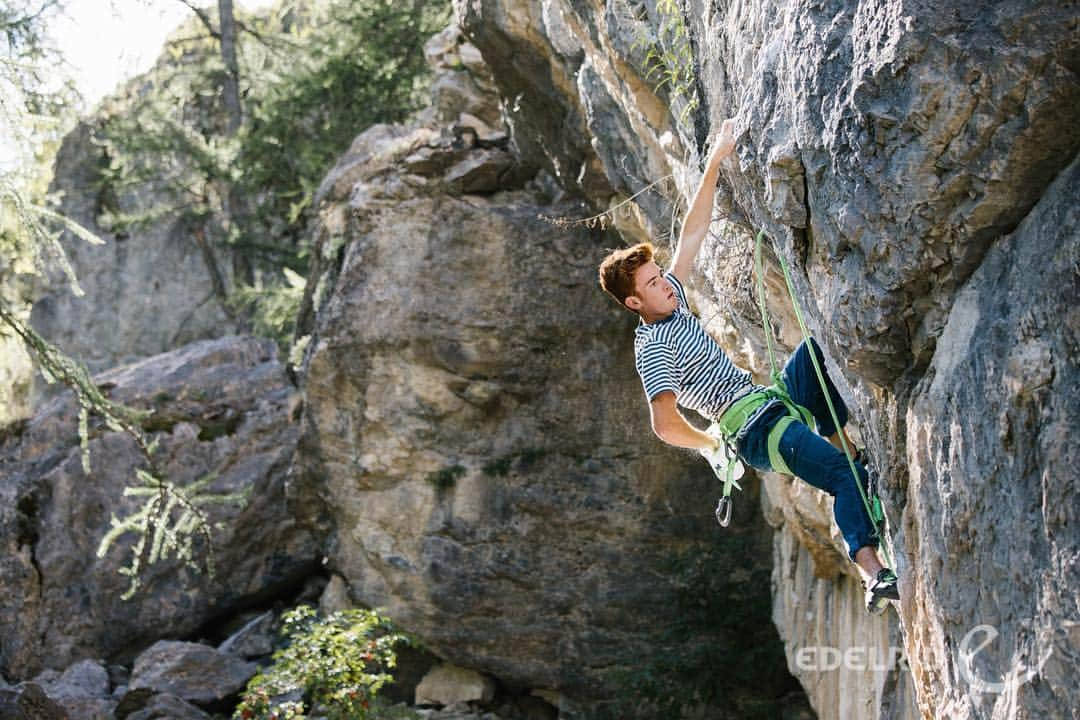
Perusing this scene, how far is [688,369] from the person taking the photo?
4.91 m

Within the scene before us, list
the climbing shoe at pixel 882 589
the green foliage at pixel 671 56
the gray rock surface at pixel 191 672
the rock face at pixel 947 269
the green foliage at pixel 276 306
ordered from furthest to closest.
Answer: the green foliage at pixel 276 306, the gray rock surface at pixel 191 672, the green foliage at pixel 671 56, the climbing shoe at pixel 882 589, the rock face at pixel 947 269

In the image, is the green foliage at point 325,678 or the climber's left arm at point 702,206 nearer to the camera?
the climber's left arm at point 702,206

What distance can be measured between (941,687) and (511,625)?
8.00 metres

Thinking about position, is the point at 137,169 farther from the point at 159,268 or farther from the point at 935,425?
the point at 935,425

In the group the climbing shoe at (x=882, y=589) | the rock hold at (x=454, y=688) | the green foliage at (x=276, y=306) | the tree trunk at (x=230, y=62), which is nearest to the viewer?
the climbing shoe at (x=882, y=589)

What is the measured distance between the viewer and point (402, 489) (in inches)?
462

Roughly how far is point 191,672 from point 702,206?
8.55 metres

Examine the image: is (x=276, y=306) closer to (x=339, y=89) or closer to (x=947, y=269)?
(x=339, y=89)

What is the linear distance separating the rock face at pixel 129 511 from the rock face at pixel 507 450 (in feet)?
5.44

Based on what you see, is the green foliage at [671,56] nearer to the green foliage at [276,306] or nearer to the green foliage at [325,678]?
the green foliage at [325,678]

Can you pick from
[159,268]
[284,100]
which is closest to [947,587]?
[284,100]

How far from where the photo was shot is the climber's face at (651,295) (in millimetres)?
Answer: 4926

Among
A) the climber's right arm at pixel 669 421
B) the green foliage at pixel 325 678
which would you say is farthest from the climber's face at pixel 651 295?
the green foliage at pixel 325 678

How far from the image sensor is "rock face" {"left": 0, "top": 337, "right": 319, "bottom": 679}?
12992mm
